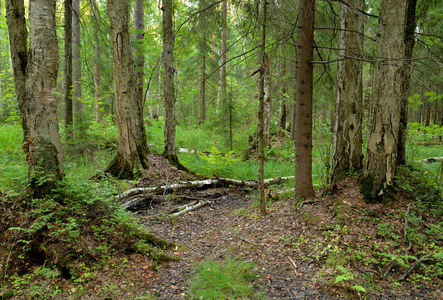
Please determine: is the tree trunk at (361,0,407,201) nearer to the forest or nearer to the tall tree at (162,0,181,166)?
the forest

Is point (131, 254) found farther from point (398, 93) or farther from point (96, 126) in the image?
point (96, 126)

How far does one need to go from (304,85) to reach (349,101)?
122cm

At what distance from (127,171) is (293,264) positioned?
4.79 meters

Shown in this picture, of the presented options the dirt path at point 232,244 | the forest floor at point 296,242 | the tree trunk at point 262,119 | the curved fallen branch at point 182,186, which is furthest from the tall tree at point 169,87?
the tree trunk at point 262,119

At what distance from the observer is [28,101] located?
3.43m

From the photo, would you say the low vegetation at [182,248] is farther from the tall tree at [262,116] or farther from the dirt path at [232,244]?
the tall tree at [262,116]

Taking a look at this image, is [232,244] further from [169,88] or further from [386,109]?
[169,88]

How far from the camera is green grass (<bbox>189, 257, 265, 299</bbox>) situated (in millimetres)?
2857

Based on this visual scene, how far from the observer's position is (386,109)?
3.94m

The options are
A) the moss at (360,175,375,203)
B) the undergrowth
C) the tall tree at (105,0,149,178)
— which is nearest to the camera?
the undergrowth

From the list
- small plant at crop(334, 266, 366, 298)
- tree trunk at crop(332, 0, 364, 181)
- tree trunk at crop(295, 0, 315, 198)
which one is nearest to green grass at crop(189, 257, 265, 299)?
small plant at crop(334, 266, 366, 298)

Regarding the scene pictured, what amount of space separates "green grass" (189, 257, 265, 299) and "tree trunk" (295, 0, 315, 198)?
2108 millimetres

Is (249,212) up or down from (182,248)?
up

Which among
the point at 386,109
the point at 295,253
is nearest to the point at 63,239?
the point at 295,253
